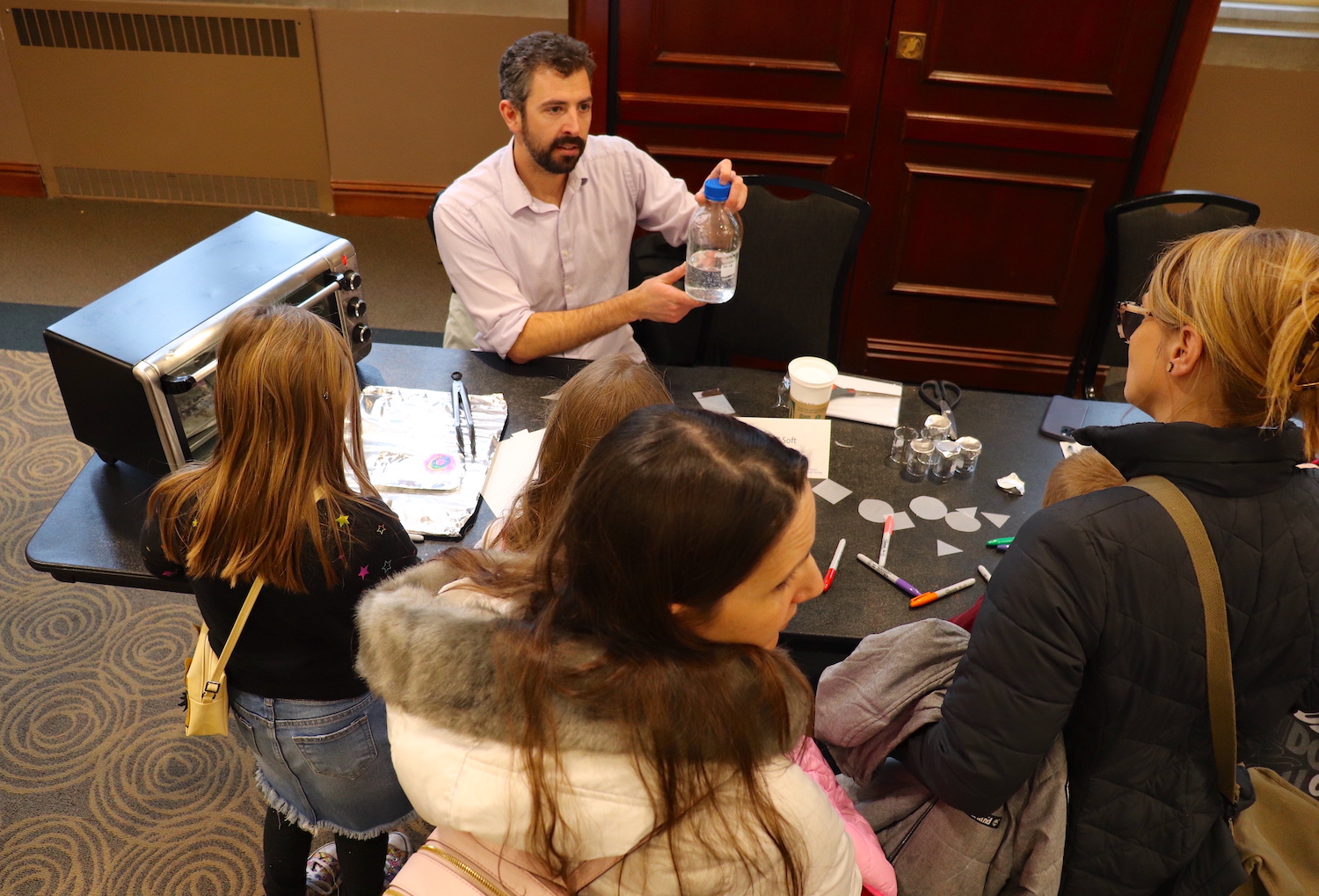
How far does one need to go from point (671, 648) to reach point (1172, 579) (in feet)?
2.09

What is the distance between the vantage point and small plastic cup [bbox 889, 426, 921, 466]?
2027 mm

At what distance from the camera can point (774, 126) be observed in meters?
3.28

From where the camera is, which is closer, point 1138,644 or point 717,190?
point 1138,644

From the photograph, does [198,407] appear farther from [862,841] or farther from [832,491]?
[862,841]

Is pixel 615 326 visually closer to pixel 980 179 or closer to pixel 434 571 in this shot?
pixel 434 571

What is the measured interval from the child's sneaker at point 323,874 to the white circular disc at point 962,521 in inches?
54.5

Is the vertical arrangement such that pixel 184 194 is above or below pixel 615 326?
below

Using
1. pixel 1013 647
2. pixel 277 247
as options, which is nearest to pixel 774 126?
pixel 277 247

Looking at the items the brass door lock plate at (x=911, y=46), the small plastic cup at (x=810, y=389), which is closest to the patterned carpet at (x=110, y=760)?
the small plastic cup at (x=810, y=389)

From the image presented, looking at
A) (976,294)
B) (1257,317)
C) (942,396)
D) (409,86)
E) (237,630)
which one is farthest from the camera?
(409,86)

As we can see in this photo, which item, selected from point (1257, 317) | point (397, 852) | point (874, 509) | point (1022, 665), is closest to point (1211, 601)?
point (1022, 665)

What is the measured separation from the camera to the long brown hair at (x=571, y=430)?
4.65ft

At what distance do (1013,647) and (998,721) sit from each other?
0.10 meters

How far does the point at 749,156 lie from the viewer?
132 inches
